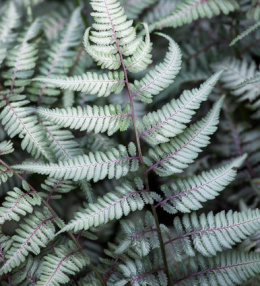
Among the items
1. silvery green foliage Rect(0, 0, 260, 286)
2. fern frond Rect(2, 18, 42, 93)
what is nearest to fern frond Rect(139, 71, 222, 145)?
silvery green foliage Rect(0, 0, 260, 286)

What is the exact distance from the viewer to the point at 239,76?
5.98 feet

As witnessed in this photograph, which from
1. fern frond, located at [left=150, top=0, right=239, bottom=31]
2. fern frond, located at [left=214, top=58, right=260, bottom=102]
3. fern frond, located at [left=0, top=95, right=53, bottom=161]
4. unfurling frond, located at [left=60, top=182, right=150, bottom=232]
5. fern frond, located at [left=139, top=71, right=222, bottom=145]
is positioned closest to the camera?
unfurling frond, located at [left=60, top=182, right=150, bottom=232]

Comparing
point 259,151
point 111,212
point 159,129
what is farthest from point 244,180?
point 111,212

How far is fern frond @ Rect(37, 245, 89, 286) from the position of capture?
1.18 m

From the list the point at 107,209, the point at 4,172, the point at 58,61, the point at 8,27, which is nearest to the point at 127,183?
the point at 107,209

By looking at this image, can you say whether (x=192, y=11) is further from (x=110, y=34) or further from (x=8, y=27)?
(x=8, y=27)

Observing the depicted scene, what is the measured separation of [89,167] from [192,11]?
1003 millimetres

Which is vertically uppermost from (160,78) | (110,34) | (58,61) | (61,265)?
(110,34)

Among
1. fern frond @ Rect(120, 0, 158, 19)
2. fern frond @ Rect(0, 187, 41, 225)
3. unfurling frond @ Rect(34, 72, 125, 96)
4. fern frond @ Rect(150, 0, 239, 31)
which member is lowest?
fern frond @ Rect(0, 187, 41, 225)

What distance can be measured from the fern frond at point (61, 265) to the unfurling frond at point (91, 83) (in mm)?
644

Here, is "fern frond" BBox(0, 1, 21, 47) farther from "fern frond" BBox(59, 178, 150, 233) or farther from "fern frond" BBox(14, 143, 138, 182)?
"fern frond" BBox(59, 178, 150, 233)

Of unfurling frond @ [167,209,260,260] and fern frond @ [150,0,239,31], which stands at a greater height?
fern frond @ [150,0,239,31]

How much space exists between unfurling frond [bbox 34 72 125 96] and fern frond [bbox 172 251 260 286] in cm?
78

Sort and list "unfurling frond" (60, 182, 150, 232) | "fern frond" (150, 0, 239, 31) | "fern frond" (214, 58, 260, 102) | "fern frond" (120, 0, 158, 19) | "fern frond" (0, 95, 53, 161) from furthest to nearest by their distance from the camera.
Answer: "fern frond" (120, 0, 158, 19) < "fern frond" (214, 58, 260, 102) < "fern frond" (150, 0, 239, 31) < "fern frond" (0, 95, 53, 161) < "unfurling frond" (60, 182, 150, 232)
